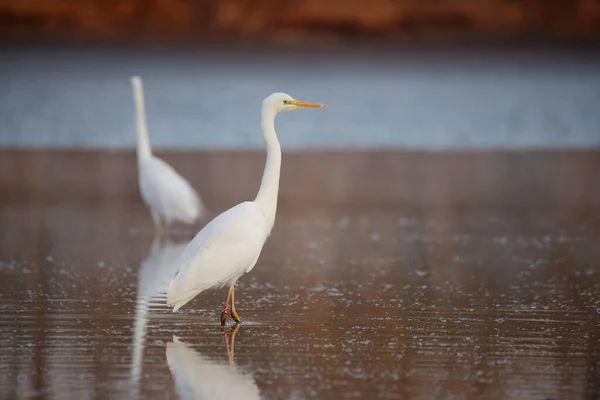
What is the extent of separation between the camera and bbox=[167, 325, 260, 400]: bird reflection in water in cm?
491

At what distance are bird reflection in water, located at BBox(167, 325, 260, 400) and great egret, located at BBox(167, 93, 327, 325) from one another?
547mm

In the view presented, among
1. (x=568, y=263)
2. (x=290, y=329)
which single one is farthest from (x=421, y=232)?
(x=290, y=329)

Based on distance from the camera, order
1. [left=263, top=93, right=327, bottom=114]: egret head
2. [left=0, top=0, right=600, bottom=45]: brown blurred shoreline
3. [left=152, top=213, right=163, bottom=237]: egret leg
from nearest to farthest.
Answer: [left=263, top=93, right=327, bottom=114]: egret head, [left=152, top=213, right=163, bottom=237]: egret leg, [left=0, top=0, right=600, bottom=45]: brown blurred shoreline

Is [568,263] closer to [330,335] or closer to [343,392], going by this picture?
[330,335]

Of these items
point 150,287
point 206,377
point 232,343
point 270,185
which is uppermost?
point 270,185

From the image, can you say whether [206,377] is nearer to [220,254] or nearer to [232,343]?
[232,343]

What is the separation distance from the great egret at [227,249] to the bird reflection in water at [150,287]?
0.30 meters

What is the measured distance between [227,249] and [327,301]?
1.06 metres

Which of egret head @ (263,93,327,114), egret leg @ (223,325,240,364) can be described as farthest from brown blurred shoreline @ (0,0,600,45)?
egret leg @ (223,325,240,364)

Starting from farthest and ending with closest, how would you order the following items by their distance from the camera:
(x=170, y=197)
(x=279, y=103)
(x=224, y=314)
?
1. (x=170, y=197)
2. (x=279, y=103)
3. (x=224, y=314)

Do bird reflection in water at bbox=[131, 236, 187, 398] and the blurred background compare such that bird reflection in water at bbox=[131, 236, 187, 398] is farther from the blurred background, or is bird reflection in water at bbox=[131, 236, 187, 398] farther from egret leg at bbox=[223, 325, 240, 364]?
the blurred background

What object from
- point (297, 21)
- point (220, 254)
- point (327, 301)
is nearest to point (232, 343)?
point (220, 254)

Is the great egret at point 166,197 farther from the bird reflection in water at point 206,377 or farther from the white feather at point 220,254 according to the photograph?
the bird reflection in water at point 206,377

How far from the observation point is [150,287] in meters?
7.81
